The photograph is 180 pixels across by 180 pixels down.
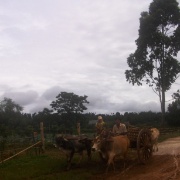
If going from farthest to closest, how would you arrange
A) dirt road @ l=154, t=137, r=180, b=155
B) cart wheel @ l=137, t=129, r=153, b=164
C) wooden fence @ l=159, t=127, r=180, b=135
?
wooden fence @ l=159, t=127, r=180, b=135, dirt road @ l=154, t=137, r=180, b=155, cart wheel @ l=137, t=129, r=153, b=164

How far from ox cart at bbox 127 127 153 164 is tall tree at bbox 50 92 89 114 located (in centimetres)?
3116

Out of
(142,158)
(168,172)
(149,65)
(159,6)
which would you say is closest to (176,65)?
(149,65)

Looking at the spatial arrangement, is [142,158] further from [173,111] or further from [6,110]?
[6,110]

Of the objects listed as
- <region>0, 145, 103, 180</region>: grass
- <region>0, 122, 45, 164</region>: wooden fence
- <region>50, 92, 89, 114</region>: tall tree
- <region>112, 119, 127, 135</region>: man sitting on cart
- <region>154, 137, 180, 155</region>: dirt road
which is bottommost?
<region>0, 145, 103, 180</region>: grass

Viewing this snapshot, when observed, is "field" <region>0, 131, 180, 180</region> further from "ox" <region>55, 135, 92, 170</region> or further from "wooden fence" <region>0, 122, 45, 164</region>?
"wooden fence" <region>0, 122, 45, 164</region>

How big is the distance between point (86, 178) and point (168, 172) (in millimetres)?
2563

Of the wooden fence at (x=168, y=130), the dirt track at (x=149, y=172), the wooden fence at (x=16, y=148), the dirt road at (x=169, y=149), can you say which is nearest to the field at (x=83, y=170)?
the dirt track at (x=149, y=172)

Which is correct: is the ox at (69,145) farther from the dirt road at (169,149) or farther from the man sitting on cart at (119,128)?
the dirt road at (169,149)

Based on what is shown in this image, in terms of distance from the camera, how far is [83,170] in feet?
37.4

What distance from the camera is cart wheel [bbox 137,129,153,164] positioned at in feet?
39.4

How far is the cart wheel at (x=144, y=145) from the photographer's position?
12008mm

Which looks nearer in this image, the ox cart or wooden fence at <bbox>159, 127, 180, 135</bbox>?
the ox cart

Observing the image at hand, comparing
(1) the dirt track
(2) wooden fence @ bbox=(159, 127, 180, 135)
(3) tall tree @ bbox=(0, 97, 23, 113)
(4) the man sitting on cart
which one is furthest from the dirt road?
(3) tall tree @ bbox=(0, 97, 23, 113)

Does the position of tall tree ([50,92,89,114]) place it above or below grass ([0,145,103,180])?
above
